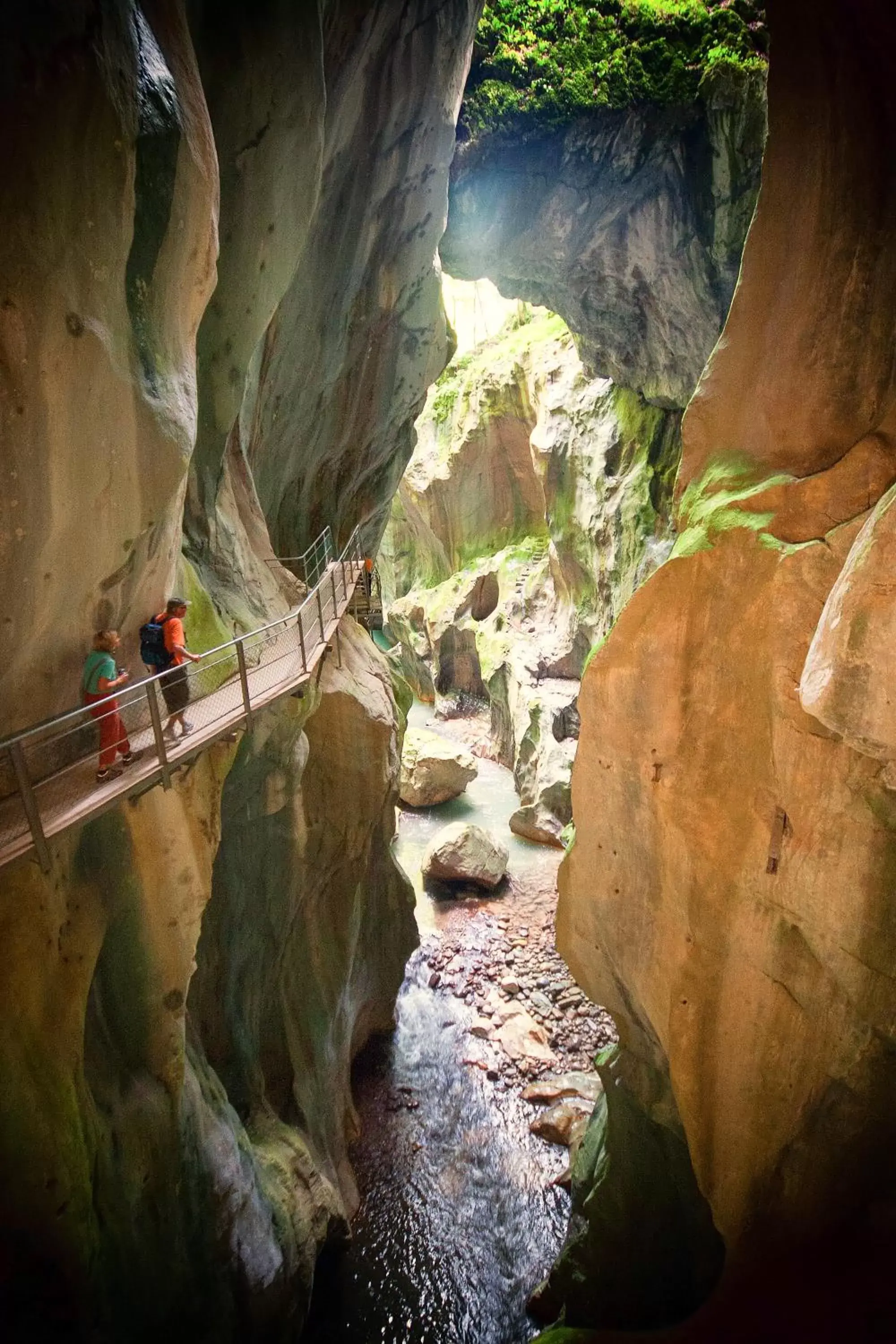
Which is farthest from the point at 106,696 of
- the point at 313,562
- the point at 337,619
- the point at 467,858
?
the point at 467,858

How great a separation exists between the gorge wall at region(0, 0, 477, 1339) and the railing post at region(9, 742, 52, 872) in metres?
0.56

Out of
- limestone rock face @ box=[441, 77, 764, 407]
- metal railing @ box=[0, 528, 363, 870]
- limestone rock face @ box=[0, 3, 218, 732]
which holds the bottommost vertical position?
metal railing @ box=[0, 528, 363, 870]

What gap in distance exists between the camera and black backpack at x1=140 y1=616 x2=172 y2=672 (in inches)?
196

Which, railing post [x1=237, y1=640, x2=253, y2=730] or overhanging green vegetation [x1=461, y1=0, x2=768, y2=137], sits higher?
overhanging green vegetation [x1=461, y1=0, x2=768, y2=137]

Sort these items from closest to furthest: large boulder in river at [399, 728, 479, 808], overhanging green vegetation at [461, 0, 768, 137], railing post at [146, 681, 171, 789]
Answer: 1. railing post at [146, 681, 171, 789]
2. overhanging green vegetation at [461, 0, 768, 137]
3. large boulder in river at [399, 728, 479, 808]

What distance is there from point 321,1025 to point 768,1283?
6564mm

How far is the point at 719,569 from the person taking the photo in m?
4.86

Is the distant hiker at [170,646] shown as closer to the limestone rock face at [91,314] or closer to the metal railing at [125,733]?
the metal railing at [125,733]

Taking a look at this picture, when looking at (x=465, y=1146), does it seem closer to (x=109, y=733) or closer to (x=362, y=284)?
(x=109, y=733)

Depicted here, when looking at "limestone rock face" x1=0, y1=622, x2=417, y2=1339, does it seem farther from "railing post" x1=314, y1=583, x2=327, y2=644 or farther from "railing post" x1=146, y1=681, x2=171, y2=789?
"railing post" x1=314, y1=583, x2=327, y2=644

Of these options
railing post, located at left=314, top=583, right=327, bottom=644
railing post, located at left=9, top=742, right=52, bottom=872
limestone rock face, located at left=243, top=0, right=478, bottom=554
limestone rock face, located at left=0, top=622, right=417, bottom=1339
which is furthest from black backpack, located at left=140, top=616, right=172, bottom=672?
limestone rock face, located at left=243, top=0, right=478, bottom=554

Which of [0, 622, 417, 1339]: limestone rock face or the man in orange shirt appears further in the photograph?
the man in orange shirt

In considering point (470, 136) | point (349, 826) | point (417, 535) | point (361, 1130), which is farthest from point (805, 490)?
point (417, 535)

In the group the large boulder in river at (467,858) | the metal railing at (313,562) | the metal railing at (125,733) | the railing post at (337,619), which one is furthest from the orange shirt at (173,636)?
the large boulder in river at (467,858)
